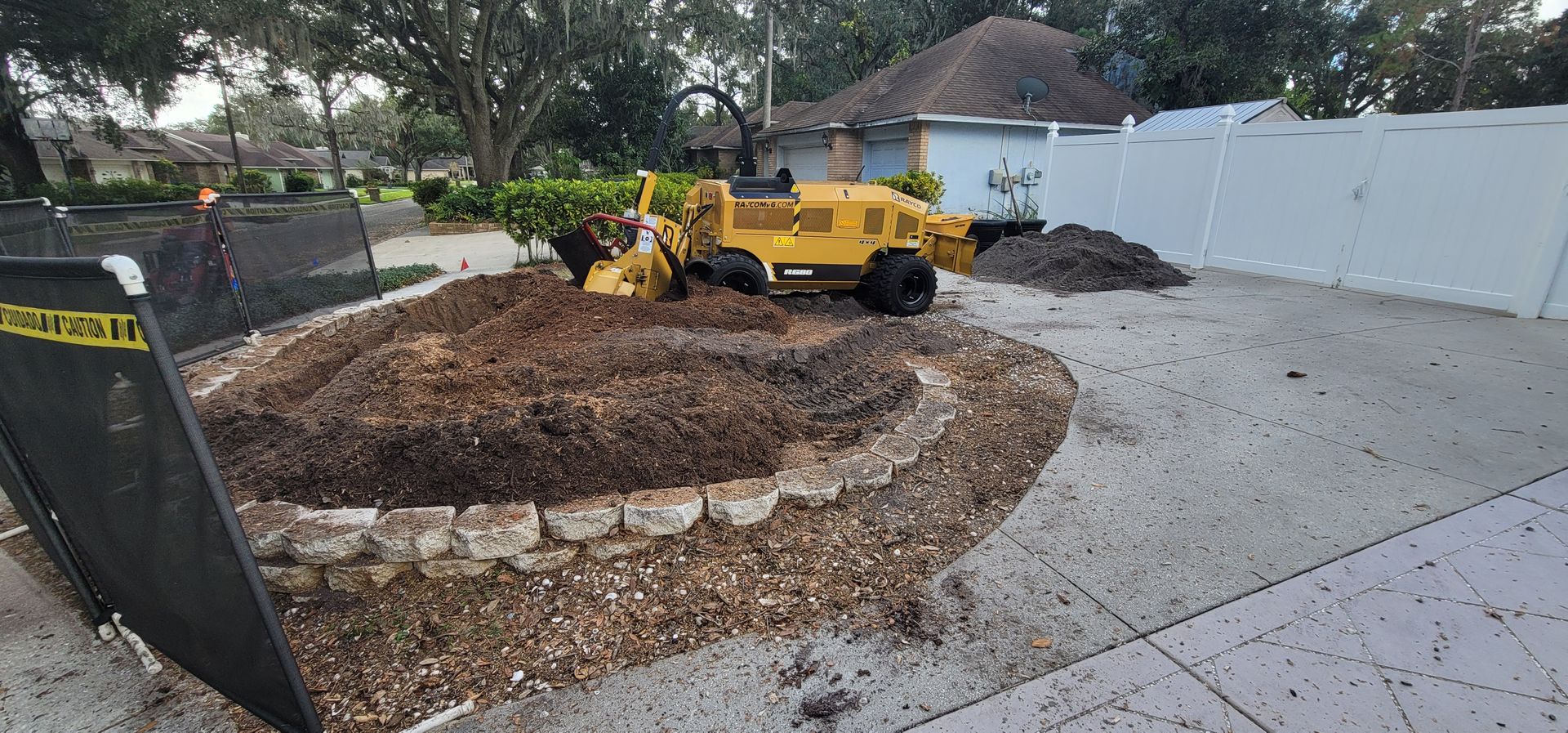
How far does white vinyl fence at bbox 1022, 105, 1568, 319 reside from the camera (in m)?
6.62

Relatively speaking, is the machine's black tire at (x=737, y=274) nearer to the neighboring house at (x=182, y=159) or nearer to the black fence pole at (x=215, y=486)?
the black fence pole at (x=215, y=486)

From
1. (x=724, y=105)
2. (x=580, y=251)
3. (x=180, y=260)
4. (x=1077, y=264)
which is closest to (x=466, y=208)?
(x=180, y=260)

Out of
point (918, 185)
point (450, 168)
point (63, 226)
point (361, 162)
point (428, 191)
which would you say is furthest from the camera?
point (450, 168)

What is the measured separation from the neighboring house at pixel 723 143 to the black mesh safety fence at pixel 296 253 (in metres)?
→ 19.9

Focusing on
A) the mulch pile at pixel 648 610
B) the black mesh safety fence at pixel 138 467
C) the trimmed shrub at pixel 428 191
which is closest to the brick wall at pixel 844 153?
the trimmed shrub at pixel 428 191

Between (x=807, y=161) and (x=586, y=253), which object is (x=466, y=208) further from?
(x=586, y=253)

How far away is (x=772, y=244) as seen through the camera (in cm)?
653

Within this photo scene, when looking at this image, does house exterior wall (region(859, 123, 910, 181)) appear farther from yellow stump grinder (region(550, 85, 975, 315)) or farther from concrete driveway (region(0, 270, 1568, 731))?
concrete driveway (region(0, 270, 1568, 731))

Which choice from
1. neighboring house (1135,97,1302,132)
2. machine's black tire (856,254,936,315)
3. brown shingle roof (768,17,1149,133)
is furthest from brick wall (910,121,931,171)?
machine's black tire (856,254,936,315)

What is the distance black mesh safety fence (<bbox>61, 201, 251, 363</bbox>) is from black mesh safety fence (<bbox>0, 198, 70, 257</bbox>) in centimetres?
9

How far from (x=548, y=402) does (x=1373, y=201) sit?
9.84 metres

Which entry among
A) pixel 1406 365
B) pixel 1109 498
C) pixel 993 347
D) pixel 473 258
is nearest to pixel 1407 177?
pixel 1406 365

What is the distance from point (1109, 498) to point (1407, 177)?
25.4 ft

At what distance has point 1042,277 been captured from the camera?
928 centimetres
